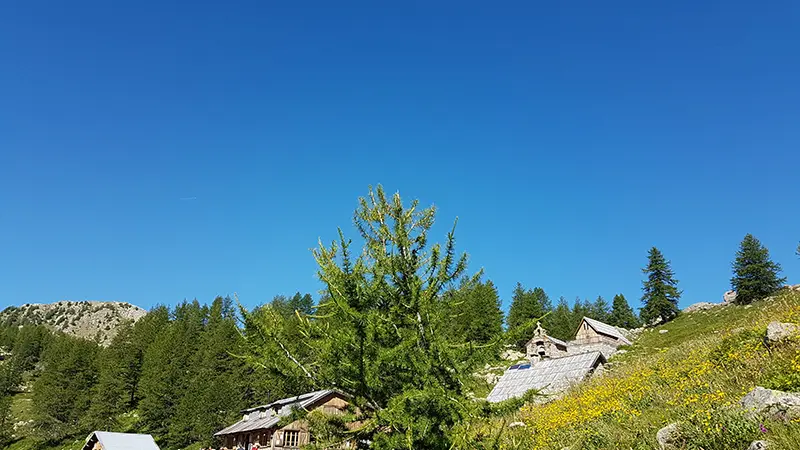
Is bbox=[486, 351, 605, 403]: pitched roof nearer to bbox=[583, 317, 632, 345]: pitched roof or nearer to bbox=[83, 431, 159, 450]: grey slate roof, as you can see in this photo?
bbox=[583, 317, 632, 345]: pitched roof

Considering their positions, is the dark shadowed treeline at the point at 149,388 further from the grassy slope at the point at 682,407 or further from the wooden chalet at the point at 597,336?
the grassy slope at the point at 682,407

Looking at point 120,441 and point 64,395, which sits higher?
point 64,395

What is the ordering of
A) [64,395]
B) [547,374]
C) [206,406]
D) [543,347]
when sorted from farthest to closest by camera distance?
[64,395] < [543,347] < [206,406] < [547,374]

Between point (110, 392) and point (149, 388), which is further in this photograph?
point (110, 392)

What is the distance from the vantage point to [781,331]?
12930 mm

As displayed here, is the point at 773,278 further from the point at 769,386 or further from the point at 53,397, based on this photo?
the point at 53,397

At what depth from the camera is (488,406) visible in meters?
8.21

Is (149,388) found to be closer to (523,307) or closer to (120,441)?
(120,441)

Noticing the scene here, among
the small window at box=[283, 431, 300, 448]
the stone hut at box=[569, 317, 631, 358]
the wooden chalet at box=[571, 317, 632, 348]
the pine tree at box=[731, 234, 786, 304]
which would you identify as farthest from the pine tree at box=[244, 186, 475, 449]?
the pine tree at box=[731, 234, 786, 304]

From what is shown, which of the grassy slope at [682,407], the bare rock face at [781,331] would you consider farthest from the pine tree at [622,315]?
the bare rock face at [781,331]

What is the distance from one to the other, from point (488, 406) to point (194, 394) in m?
64.2

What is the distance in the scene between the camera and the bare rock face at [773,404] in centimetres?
859

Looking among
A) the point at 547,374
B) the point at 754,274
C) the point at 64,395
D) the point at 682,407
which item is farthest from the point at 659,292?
the point at 64,395

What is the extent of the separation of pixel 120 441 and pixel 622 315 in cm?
9477
